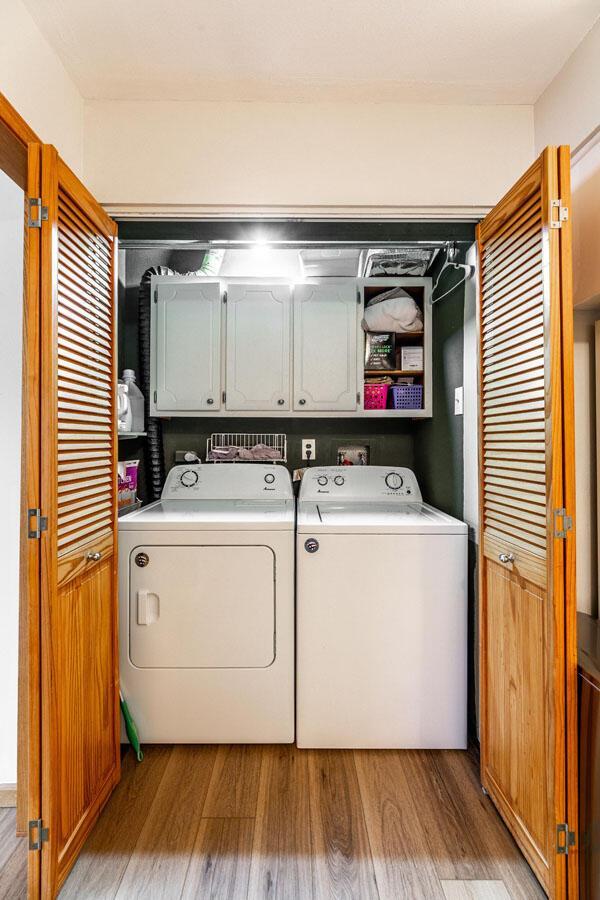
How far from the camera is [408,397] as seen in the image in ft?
9.11

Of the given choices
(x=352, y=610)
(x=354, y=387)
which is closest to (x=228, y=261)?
(x=354, y=387)

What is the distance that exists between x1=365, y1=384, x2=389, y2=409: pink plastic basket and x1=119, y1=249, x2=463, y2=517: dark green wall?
0.24m

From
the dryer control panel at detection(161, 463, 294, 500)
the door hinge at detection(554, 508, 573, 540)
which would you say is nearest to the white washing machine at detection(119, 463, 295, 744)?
the dryer control panel at detection(161, 463, 294, 500)

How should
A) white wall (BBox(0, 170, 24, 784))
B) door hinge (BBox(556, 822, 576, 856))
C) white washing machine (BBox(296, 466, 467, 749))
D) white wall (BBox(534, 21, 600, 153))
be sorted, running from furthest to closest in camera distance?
white washing machine (BBox(296, 466, 467, 749)), white wall (BBox(0, 170, 24, 784)), white wall (BBox(534, 21, 600, 153)), door hinge (BBox(556, 822, 576, 856))

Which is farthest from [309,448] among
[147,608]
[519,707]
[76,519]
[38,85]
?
[38,85]

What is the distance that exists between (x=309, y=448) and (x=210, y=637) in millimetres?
1290

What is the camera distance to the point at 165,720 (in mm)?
2094

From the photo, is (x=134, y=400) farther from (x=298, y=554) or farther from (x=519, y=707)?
(x=519, y=707)

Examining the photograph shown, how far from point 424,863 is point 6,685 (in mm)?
1493

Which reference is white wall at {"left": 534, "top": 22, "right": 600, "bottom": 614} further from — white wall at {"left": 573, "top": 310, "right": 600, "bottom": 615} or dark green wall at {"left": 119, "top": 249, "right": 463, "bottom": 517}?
dark green wall at {"left": 119, "top": 249, "right": 463, "bottom": 517}

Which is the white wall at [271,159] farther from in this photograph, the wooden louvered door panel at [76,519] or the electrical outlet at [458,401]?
the electrical outlet at [458,401]

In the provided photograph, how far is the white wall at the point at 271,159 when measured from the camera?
6.25 feet

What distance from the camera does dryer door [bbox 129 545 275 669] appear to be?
2096 millimetres

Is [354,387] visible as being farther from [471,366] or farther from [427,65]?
[427,65]
